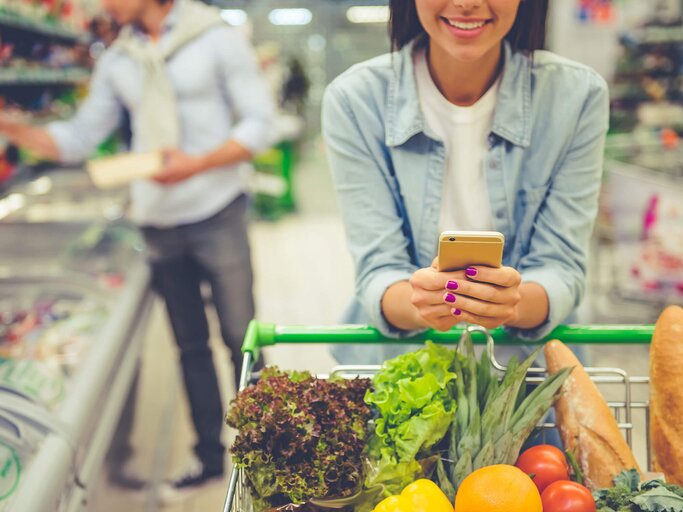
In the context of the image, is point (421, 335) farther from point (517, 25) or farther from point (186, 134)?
point (186, 134)

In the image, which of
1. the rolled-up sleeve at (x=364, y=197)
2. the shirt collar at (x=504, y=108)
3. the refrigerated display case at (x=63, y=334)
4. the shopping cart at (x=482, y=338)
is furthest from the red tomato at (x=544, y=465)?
the refrigerated display case at (x=63, y=334)

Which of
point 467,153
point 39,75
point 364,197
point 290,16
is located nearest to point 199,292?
point 39,75

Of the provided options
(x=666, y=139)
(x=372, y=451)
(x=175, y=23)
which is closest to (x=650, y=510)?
(x=372, y=451)

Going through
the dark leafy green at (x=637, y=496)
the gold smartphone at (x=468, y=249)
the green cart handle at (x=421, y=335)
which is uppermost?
the gold smartphone at (x=468, y=249)

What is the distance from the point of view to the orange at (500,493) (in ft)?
3.33

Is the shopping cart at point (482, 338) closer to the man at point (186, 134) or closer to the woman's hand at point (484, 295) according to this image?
the woman's hand at point (484, 295)

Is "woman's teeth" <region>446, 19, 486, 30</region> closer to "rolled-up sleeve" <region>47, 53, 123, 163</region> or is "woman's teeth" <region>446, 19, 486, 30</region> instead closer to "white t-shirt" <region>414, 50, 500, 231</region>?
"white t-shirt" <region>414, 50, 500, 231</region>

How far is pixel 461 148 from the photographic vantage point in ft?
4.85

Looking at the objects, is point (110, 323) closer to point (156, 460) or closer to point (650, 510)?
point (156, 460)

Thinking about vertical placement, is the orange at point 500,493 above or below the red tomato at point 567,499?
above

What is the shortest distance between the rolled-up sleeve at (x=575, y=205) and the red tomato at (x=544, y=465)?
0.92 feet

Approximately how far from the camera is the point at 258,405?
1.17 m

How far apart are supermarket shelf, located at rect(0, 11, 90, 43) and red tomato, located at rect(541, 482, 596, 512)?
2805mm

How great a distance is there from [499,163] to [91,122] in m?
2.01
